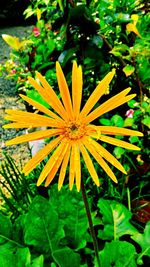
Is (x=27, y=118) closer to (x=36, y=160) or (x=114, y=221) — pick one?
(x=36, y=160)

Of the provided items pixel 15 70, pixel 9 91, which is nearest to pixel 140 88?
pixel 15 70

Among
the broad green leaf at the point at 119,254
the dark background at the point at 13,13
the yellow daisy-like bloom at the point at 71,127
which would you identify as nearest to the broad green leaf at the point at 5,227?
the broad green leaf at the point at 119,254

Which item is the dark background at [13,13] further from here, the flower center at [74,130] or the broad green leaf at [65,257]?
the flower center at [74,130]

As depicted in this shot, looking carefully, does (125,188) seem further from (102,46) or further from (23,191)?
(102,46)

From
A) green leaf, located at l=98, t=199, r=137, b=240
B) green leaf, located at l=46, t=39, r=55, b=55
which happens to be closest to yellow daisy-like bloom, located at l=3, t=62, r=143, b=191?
green leaf, located at l=98, t=199, r=137, b=240

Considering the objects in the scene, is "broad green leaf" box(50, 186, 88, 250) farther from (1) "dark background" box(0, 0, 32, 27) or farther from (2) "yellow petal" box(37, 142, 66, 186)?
(1) "dark background" box(0, 0, 32, 27)

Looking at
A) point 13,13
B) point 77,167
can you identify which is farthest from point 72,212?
point 13,13
